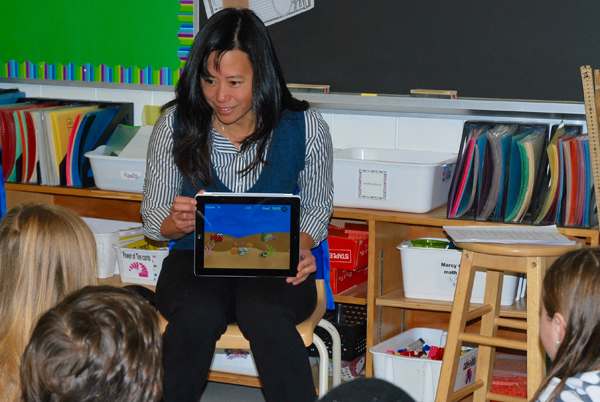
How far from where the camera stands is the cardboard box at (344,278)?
2328 millimetres

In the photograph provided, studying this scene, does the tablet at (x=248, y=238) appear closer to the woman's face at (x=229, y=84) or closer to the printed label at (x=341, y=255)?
the woman's face at (x=229, y=84)

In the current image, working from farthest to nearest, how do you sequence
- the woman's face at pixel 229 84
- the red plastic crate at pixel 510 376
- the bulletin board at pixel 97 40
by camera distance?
the bulletin board at pixel 97 40, the red plastic crate at pixel 510 376, the woman's face at pixel 229 84

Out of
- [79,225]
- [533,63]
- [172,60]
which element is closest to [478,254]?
[533,63]

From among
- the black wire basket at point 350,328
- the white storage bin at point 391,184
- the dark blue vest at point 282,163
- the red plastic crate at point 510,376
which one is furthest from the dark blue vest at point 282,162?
the red plastic crate at point 510,376

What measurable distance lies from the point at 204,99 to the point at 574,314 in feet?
3.61

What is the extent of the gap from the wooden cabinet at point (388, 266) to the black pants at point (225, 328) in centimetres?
51

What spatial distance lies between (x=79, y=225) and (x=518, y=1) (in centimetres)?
154

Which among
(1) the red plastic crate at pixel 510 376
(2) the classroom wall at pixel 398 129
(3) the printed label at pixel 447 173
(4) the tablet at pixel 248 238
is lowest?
(1) the red plastic crate at pixel 510 376

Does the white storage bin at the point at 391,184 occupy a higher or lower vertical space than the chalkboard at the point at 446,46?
lower

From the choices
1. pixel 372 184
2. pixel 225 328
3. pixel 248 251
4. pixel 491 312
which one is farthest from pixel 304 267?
pixel 491 312

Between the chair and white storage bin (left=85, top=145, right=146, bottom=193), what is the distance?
74cm

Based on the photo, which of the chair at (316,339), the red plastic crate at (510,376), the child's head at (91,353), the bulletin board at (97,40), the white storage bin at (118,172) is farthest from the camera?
the bulletin board at (97,40)

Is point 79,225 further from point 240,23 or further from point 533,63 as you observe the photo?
point 533,63

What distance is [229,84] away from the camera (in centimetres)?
181
